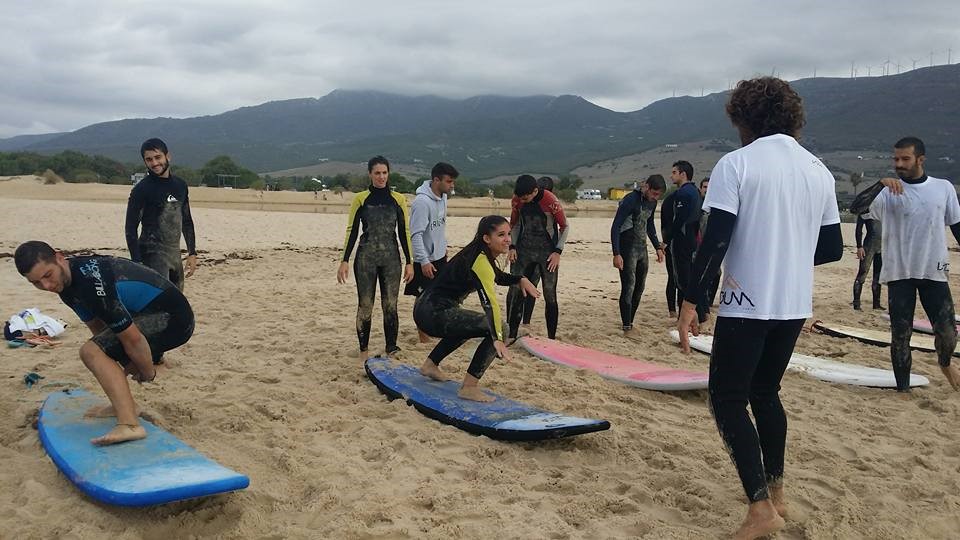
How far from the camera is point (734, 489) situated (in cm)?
371

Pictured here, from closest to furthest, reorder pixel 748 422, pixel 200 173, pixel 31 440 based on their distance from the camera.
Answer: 1. pixel 748 422
2. pixel 31 440
3. pixel 200 173

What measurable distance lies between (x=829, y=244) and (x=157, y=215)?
226 inches

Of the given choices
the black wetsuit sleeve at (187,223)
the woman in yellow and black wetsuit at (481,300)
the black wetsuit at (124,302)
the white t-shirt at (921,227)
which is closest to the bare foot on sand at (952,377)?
the white t-shirt at (921,227)

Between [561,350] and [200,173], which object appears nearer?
[561,350]

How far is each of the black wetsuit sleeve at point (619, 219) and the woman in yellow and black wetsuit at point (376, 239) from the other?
259 cm

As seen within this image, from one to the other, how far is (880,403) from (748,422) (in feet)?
10.7

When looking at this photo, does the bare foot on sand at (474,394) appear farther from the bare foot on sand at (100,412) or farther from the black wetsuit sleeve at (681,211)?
the black wetsuit sleeve at (681,211)

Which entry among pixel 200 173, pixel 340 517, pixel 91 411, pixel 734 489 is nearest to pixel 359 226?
pixel 91 411

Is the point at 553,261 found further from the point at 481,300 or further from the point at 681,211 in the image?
the point at 481,300

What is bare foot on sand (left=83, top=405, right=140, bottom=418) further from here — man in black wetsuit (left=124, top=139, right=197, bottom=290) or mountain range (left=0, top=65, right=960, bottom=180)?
mountain range (left=0, top=65, right=960, bottom=180)

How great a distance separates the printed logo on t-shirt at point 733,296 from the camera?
295 cm

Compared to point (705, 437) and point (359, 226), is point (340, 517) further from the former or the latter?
point (359, 226)

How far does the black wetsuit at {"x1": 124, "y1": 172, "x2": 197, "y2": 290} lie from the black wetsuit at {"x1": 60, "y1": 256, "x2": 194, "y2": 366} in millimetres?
2014

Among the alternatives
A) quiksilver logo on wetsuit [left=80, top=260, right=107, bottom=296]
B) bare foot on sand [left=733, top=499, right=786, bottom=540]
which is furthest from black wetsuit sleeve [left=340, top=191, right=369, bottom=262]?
bare foot on sand [left=733, top=499, right=786, bottom=540]
